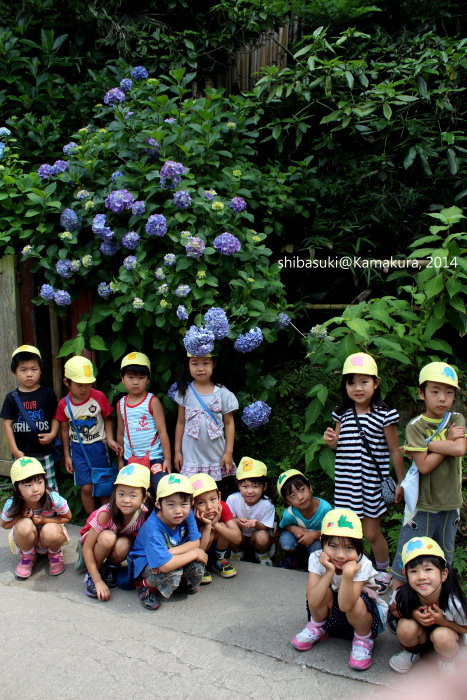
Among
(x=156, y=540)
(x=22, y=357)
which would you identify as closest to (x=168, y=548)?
(x=156, y=540)

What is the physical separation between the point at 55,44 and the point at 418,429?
530 cm

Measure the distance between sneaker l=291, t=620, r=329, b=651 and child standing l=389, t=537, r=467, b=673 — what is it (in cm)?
40

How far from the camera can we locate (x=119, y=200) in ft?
15.2

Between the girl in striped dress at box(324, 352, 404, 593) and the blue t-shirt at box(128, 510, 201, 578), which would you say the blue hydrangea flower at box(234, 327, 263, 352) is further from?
the blue t-shirt at box(128, 510, 201, 578)

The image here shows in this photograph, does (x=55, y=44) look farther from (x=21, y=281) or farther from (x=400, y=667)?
(x=400, y=667)

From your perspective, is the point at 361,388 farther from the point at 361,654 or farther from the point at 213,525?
the point at 361,654

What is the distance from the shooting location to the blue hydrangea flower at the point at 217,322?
14.0 ft

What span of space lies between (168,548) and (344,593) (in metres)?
1.12

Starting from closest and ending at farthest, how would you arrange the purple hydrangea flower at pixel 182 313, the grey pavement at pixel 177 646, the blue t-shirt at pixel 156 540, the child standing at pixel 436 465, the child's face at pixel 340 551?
the grey pavement at pixel 177 646, the child's face at pixel 340 551, the child standing at pixel 436 465, the blue t-shirt at pixel 156 540, the purple hydrangea flower at pixel 182 313

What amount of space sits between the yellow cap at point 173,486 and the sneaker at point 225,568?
0.66 m

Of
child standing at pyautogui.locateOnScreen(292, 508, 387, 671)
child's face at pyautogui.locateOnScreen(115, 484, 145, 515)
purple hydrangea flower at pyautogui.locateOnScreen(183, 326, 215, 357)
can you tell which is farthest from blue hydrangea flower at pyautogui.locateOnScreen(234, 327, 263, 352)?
child standing at pyautogui.locateOnScreen(292, 508, 387, 671)

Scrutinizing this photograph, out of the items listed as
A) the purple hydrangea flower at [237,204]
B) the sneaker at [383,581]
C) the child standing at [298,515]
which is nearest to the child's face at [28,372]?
the purple hydrangea flower at [237,204]

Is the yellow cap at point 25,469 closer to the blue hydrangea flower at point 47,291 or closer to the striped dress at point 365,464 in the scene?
the blue hydrangea flower at point 47,291

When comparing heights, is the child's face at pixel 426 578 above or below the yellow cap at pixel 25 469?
below
